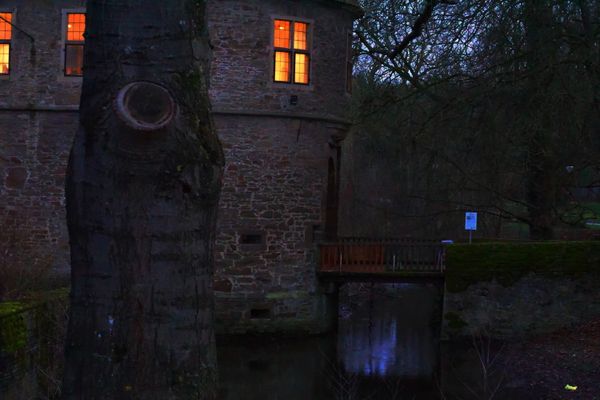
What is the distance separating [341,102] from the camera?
1845 centimetres

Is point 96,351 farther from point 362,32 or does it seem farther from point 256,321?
point 362,32

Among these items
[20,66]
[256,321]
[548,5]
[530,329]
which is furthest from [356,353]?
[20,66]

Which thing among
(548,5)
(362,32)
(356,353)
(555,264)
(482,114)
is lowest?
(356,353)

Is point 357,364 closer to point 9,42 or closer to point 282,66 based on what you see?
point 282,66

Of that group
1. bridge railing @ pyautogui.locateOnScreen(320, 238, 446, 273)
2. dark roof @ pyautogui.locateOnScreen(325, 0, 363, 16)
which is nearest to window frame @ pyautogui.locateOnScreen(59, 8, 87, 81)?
dark roof @ pyautogui.locateOnScreen(325, 0, 363, 16)

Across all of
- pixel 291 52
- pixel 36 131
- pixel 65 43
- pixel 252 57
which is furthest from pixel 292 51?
pixel 36 131

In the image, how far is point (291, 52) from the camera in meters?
17.2

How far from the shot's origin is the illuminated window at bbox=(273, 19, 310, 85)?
1714 cm

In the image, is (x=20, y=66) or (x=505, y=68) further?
(x=20, y=66)

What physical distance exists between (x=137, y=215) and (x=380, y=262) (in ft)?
50.8

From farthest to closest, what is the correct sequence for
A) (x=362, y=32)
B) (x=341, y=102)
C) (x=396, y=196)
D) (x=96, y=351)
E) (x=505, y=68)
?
(x=396, y=196) < (x=362, y=32) < (x=341, y=102) < (x=505, y=68) < (x=96, y=351)

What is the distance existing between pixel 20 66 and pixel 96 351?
15.4 meters

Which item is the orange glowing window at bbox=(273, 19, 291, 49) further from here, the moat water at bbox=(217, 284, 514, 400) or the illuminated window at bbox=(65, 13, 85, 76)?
the moat water at bbox=(217, 284, 514, 400)

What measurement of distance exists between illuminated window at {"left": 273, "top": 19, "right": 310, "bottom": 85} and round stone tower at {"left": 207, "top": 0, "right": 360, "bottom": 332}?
22 millimetres
